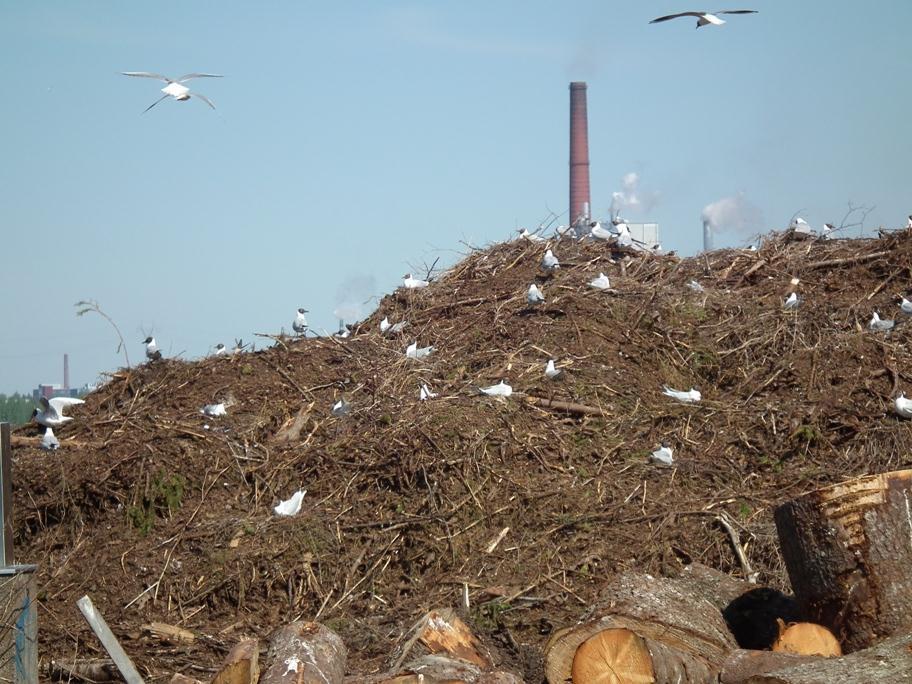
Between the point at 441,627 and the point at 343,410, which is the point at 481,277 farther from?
the point at 441,627

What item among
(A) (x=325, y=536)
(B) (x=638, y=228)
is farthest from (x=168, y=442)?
(B) (x=638, y=228)

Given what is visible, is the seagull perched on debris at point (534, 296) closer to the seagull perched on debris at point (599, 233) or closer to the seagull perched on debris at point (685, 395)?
the seagull perched on debris at point (685, 395)

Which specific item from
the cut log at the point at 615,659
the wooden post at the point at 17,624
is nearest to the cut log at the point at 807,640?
the cut log at the point at 615,659

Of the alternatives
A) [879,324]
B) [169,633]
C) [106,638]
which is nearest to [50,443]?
[169,633]

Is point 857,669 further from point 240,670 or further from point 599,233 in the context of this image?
point 599,233

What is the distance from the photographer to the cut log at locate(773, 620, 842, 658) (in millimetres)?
5535

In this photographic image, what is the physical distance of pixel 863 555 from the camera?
5605 millimetres

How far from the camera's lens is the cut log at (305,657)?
506 centimetres

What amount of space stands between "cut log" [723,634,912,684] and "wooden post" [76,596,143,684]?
3467 millimetres

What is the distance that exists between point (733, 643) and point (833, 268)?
7525mm

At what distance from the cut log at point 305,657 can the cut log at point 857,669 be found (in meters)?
1.97

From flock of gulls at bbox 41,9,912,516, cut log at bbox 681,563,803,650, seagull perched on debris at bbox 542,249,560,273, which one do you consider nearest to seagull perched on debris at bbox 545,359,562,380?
flock of gulls at bbox 41,9,912,516

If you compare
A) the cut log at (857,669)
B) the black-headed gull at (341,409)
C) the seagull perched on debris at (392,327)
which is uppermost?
the seagull perched on debris at (392,327)

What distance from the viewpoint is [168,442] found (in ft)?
30.1
